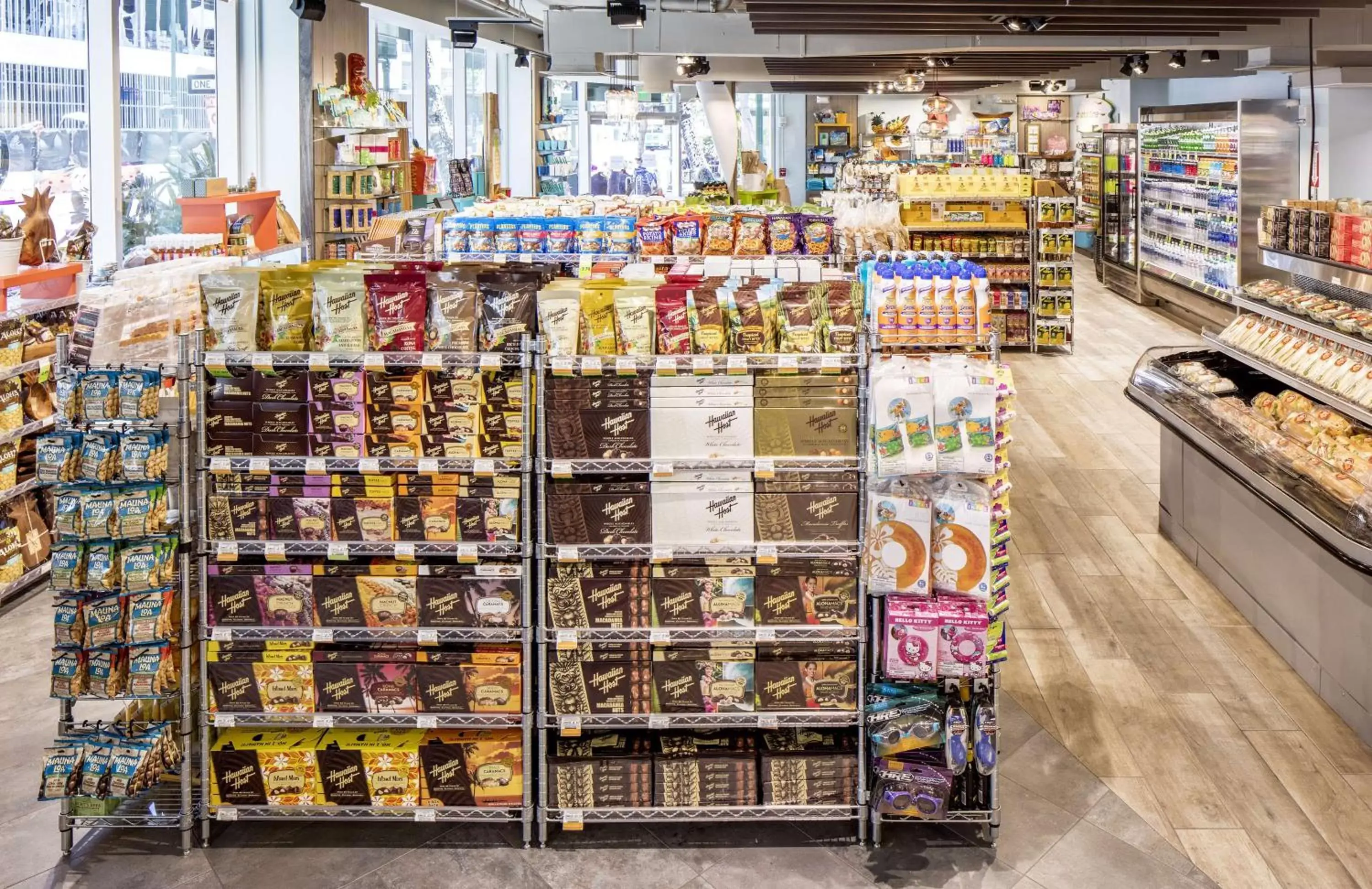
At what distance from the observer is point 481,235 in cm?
670

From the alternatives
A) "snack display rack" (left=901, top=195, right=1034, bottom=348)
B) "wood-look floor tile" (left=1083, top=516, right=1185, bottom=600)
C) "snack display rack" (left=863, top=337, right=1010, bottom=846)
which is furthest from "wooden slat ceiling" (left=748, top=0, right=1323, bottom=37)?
"snack display rack" (left=863, top=337, right=1010, bottom=846)

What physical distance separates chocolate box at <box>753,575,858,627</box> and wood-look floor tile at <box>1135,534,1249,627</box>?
2.67 m

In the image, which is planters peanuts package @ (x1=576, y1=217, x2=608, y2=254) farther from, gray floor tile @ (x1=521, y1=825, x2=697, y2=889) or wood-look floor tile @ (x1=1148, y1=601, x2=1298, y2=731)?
gray floor tile @ (x1=521, y1=825, x2=697, y2=889)

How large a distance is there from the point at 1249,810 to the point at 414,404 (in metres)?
2.92

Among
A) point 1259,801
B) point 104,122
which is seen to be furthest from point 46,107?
point 1259,801

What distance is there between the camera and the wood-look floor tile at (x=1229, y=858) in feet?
11.9

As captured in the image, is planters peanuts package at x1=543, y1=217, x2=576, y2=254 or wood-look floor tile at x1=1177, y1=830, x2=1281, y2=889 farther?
planters peanuts package at x1=543, y1=217, x2=576, y2=254

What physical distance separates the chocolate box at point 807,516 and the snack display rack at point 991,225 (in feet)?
28.1

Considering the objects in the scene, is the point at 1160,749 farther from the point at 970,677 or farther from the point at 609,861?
the point at 609,861

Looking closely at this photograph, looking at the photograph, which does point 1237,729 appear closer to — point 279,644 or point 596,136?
point 279,644

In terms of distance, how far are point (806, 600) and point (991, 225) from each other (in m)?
9.14

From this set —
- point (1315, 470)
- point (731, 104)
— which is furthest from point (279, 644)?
point (731, 104)

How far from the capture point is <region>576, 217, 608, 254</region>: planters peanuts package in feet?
22.2

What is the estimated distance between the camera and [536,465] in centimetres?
376
